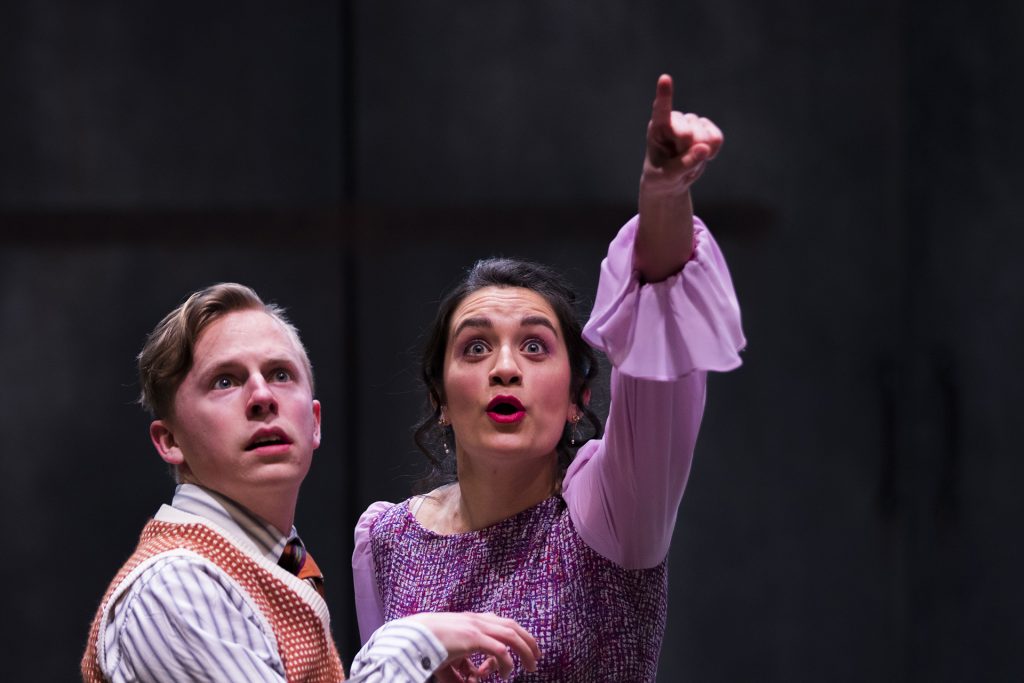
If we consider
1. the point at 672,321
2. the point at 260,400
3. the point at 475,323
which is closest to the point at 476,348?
the point at 475,323

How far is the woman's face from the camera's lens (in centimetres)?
178

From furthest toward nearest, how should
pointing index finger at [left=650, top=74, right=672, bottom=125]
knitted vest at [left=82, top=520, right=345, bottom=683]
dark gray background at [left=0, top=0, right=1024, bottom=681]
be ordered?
dark gray background at [left=0, top=0, right=1024, bottom=681] < knitted vest at [left=82, top=520, right=345, bottom=683] < pointing index finger at [left=650, top=74, right=672, bottom=125]

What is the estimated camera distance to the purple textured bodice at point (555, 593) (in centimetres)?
170

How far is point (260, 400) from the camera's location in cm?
170

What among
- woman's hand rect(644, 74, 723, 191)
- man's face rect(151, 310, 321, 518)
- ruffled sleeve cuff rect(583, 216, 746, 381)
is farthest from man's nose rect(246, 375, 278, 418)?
woman's hand rect(644, 74, 723, 191)

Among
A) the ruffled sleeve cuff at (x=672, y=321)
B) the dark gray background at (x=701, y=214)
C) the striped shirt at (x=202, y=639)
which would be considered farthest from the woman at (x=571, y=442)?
the dark gray background at (x=701, y=214)

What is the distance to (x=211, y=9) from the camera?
309 centimetres

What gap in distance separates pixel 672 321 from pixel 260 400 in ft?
1.81

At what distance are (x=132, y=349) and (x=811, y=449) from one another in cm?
162

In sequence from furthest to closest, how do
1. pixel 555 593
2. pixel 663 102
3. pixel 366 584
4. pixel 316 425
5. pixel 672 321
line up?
pixel 366 584, pixel 316 425, pixel 555 593, pixel 672 321, pixel 663 102

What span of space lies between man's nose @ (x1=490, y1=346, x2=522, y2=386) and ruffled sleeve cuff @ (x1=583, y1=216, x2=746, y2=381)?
259 mm

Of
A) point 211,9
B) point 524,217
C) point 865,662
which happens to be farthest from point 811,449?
point 211,9

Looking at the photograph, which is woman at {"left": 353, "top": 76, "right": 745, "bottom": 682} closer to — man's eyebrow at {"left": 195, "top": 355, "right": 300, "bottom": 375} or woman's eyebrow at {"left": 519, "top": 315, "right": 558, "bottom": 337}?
woman's eyebrow at {"left": 519, "top": 315, "right": 558, "bottom": 337}

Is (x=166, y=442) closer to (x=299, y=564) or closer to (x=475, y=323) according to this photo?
(x=299, y=564)
